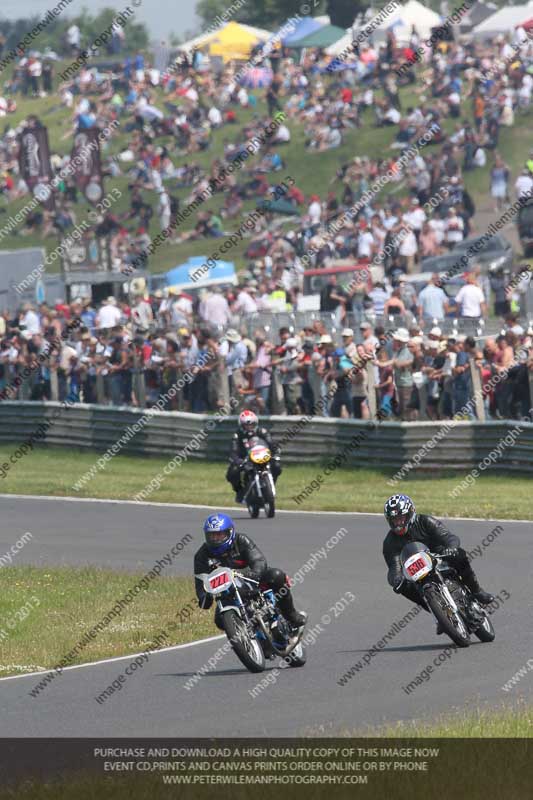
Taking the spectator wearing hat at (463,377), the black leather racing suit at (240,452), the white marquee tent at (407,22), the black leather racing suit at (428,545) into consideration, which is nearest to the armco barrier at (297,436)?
the spectator wearing hat at (463,377)

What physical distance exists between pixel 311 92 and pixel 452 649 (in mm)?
40431

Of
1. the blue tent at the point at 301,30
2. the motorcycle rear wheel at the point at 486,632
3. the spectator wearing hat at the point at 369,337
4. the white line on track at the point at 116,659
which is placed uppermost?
the blue tent at the point at 301,30

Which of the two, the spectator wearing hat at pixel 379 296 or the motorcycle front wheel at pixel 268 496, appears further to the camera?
the spectator wearing hat at pixel 379 296

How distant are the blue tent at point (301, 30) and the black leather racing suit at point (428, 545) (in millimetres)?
46786

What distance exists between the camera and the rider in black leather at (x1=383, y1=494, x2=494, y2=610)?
12.0 meters

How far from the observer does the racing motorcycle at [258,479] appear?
20750 millimetres

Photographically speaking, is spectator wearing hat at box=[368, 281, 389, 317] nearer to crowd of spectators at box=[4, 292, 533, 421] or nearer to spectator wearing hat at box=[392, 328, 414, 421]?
crowd of spectators at box=[4, 292, 533, 421]

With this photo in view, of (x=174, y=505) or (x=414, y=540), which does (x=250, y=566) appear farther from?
(x=174, y=505)

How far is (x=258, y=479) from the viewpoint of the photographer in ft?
69.2

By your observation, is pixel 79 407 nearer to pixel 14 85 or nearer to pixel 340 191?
pixel 340 191

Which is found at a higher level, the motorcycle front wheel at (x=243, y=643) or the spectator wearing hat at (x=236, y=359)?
the motorcycle front wheel at (x=243, y=643)

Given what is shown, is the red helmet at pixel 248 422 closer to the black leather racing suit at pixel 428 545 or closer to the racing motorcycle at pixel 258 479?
the racing motorcycle at pixel 258 479

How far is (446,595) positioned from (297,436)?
44.0ft

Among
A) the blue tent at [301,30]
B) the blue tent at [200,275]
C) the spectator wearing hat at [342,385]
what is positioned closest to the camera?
the spectator wearing hat at [342,385]
